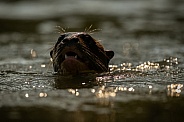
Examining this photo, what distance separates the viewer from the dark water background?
195 inches

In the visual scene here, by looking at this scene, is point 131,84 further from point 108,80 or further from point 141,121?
point 141,121

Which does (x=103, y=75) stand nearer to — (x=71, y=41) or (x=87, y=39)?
(x=87, y=39)

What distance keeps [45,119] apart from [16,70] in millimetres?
3097

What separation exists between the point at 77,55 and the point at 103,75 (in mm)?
477

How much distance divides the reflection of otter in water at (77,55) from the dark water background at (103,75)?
0.47 feet

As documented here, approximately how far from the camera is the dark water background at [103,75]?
495cm

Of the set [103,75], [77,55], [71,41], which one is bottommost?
[103,75]

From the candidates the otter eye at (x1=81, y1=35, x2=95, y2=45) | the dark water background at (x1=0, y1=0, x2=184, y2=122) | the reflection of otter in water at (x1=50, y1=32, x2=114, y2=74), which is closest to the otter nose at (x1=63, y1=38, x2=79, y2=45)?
the reflection of otter in water at (x1=50, y1=32, x2=114, y2=74)

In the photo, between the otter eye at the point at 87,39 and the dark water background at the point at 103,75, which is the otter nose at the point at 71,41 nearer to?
the otter eye at the point at 87,39

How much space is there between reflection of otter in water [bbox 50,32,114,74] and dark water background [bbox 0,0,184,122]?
0.47ft

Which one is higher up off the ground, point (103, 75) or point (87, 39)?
point (87, 39)

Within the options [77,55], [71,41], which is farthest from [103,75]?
[71,41]

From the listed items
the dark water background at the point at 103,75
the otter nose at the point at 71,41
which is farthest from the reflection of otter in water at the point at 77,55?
the dark water background at the point at 103,75

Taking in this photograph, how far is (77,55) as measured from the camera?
656cm
